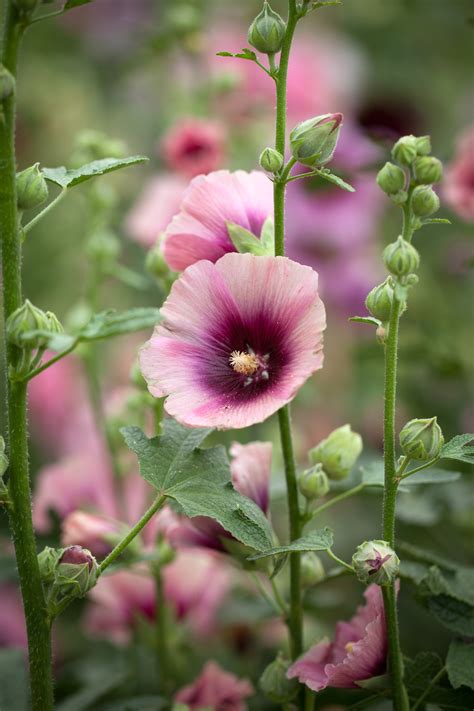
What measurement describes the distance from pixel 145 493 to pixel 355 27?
142 centimetres

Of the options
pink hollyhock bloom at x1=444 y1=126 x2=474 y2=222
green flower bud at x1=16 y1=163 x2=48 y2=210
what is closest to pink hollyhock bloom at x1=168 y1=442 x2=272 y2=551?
green flower bud at x1=16 y1=163 x2=48 y2=210

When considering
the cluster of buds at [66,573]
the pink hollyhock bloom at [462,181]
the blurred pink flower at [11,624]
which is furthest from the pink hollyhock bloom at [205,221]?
the blurred pink flower at [11,624]

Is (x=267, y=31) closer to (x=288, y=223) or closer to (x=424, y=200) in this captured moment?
(x=424, y=200)

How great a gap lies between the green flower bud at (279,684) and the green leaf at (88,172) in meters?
0.38

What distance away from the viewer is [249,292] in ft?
2.04

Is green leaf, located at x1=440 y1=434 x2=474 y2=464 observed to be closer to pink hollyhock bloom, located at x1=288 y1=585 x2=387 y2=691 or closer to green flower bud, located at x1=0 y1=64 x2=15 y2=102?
pink hollyhock bloom, located at x1=288 y1=585 x2=387 y2=691

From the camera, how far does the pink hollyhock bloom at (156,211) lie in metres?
1.16

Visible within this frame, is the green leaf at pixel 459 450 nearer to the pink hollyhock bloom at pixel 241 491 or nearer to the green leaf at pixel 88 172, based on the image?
the pink hollyhock bloom at pixel 241 491

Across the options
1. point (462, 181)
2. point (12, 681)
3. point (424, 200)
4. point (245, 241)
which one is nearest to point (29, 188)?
point (245, 241)

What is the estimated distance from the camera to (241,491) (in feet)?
2.28

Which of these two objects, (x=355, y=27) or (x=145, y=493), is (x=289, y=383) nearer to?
(x=145, y=493)

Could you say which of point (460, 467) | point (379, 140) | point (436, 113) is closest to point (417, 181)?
point (379, 140)

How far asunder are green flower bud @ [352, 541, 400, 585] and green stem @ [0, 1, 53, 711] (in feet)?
0.71

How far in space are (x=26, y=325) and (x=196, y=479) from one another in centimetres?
16
